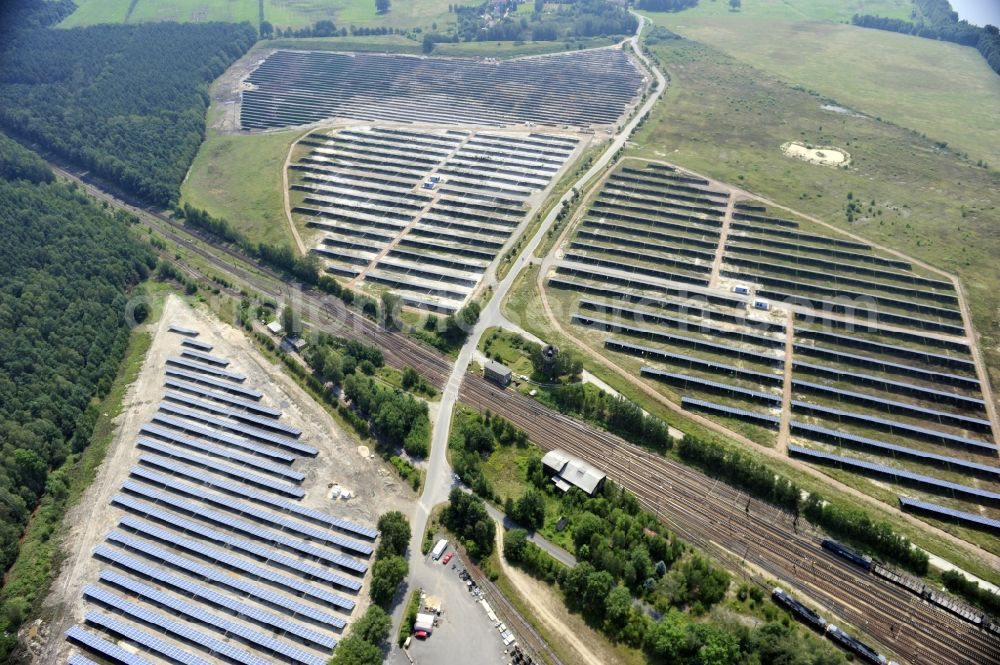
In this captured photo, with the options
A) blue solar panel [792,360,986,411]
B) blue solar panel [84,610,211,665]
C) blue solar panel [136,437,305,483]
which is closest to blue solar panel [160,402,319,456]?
blue solar panel [136,437,305,483]

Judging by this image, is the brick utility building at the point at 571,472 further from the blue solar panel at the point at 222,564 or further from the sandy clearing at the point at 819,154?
the sandy clearing at the point at 819,154

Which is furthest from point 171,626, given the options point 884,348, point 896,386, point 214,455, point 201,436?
point 884,348

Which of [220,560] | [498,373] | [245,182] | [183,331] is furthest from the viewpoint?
[245,182]

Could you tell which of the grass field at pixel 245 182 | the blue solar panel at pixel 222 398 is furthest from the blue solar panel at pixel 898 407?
the grass field at pixel 245 182

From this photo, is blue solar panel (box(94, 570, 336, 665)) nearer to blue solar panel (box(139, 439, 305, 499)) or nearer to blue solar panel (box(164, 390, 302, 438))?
blue solar panel (box(139, 439, 305, 499))

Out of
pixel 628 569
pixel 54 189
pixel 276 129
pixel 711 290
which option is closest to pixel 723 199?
pixel 711 290

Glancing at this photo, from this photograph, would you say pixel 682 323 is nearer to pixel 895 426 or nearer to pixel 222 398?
pixel 895 426
